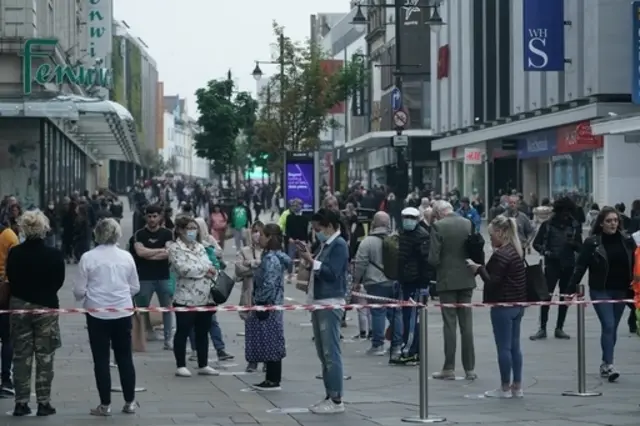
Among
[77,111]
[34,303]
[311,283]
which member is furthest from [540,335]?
[77,111]

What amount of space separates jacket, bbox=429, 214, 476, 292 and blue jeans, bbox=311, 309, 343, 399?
7.50ft

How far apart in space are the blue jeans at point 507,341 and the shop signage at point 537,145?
149ft

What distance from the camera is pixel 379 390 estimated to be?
14.3 metres

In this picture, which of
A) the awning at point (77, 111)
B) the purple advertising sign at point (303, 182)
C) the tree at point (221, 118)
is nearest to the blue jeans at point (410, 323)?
the awning at point (77, 111)

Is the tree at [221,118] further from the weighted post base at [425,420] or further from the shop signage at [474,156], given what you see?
the weighted post base at [425,420]

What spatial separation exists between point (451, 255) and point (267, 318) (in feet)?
6.87

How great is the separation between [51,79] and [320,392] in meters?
24.0

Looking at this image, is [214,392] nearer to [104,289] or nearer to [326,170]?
[104,289]

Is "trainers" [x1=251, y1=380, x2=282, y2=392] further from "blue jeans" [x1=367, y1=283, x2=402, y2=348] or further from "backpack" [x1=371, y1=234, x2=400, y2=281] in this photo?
"backpack" [x1=371, y1=234, x2=400, y2=281]

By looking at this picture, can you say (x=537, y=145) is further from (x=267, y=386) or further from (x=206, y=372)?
(x=267, y=386)

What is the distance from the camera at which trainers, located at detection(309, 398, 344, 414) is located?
12422 millimetres

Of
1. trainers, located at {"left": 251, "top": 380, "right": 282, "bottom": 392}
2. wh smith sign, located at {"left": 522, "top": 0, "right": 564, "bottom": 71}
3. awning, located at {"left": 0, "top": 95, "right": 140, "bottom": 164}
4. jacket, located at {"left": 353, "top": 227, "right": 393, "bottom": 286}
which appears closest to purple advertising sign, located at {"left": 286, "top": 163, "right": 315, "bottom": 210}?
awning, located at {"left": 0, "top": 95, "right": 140, "bottom": 164}

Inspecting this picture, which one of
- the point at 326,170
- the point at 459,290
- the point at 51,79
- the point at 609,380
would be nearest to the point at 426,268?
Answer: the point at 459,290

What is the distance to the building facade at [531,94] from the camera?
50.3 metres
